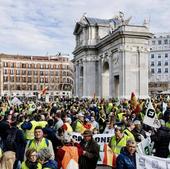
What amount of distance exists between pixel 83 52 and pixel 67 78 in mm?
78518

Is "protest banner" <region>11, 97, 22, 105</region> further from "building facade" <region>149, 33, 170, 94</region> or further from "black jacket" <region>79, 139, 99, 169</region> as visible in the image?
"building facade" <region>149, 33, 170, 94</region>

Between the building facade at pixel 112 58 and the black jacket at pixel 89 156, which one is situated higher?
the building facade at pixel 112 58

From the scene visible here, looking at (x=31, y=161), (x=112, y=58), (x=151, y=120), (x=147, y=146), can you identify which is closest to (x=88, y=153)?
(x=147, y=146)

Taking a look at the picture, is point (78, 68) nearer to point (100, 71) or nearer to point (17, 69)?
point (100, 71)

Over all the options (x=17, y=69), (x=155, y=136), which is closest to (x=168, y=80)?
(x=17, y=69)

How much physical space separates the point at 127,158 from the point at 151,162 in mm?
778

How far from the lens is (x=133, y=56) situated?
48.7m

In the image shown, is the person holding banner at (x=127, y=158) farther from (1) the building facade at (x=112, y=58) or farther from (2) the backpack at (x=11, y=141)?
(1) the building facade at (x=112, y=58)

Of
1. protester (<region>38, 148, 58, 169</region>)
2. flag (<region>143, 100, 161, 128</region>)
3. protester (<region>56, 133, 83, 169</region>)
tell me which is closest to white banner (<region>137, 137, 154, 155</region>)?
protester (<region>56, 133, 83, 169</region>)

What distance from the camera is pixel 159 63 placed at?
430ft

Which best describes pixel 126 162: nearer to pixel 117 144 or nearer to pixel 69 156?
pixel 69 156

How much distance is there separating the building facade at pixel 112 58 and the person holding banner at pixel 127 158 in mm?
40308

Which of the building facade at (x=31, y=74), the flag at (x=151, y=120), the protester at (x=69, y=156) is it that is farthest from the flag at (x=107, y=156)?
the building facade at (x=31, y=74)

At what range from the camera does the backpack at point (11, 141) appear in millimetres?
10453
